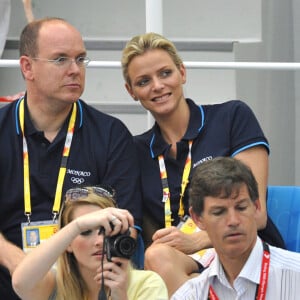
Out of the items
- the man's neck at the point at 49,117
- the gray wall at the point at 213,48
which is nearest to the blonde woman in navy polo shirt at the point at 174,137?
the man's neck at the point at 49,117

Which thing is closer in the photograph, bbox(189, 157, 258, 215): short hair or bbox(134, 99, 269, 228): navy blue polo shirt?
bbox(189, 157, 258, 215): short hair

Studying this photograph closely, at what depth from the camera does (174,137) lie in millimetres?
3889

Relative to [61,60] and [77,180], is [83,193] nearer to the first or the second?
[77,180]

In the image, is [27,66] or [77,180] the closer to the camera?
[77,180]

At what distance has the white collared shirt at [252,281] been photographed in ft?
10.1

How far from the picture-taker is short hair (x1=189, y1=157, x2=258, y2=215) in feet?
10.2

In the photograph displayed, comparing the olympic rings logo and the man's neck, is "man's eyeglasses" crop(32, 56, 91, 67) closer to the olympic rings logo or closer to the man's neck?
the man's neck

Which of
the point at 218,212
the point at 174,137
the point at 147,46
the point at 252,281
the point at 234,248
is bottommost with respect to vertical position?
the point at 252,281

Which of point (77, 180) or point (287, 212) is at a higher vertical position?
point (77, 180)

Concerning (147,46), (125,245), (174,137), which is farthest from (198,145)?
(125,245)

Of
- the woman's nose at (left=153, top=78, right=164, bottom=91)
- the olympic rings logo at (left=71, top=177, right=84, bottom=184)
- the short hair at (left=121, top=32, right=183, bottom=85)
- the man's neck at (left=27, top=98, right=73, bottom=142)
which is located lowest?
the olympic rings logo at (left=71, top=177, right=84, bottom=184)

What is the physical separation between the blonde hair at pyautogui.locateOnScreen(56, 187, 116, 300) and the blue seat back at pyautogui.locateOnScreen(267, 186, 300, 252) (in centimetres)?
86

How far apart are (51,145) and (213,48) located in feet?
6.09

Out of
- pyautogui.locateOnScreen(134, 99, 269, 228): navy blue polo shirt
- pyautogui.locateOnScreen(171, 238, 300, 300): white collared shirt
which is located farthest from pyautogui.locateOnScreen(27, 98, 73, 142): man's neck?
pyautogui.locateOnScreen(171, 238, 300, 300): white collared shirt
